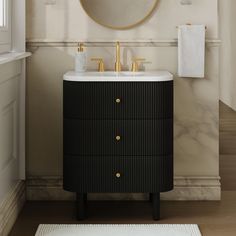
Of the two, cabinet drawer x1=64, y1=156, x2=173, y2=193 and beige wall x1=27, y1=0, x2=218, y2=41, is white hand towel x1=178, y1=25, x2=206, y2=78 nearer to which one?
beige wall x1=27, y1=0, x2=218, y2=41

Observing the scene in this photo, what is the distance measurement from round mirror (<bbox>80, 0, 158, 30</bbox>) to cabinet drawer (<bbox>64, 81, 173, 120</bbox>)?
1.89ft

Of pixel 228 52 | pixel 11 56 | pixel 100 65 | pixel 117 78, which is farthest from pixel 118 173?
pixel 228 52

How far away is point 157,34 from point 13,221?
1362 millimetres

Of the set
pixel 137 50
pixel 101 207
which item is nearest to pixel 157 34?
pixel 137 50

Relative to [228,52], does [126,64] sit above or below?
below

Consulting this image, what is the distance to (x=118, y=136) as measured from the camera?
321 cm

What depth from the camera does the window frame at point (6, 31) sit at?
3.31 meters

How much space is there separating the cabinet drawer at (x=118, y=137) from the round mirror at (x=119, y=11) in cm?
71

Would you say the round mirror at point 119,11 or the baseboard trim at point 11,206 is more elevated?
the round mirror at point 119,11

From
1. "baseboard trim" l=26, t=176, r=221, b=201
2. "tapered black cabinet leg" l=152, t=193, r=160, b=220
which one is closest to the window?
"baseboard trim" l=26, t=176, r=221, b=201

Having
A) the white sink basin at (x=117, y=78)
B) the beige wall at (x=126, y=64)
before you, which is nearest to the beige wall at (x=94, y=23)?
the beige wall at (x=126, y=64)

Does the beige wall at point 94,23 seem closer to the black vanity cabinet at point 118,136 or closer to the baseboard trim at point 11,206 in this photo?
the black vanity cabinet at point 118,136

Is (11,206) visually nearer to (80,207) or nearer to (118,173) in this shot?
(80,207)

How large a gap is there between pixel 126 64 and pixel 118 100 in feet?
1.73
